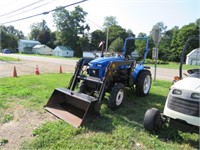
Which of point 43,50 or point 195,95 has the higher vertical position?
point 43,50

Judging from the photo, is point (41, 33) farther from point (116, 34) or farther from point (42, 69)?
point (42, 69)

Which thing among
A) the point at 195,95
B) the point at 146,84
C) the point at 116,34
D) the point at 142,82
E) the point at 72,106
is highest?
the point at 116,34

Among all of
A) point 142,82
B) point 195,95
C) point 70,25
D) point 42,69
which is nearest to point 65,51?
point 70,25

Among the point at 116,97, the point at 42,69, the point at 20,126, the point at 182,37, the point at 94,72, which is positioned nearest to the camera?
the point at 20,126

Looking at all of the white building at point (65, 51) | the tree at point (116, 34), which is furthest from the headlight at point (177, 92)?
the white building at point (65, 51)

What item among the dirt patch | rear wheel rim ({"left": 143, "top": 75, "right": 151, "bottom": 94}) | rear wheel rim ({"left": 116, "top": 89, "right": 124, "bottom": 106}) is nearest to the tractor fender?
rear wheel rim ({"left": 143, "top": 75, "right": 151, "bottom": 94})

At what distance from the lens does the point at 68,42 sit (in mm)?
56031

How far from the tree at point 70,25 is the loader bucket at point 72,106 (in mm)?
51235

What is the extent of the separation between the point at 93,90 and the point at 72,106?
731mm

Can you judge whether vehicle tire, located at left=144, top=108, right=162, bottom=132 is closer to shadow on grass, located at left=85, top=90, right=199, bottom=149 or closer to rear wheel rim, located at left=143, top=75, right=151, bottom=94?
shadow on grass, located at left=85, top=90, right=199, bottom=149

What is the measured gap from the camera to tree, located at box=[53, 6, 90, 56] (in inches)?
2173

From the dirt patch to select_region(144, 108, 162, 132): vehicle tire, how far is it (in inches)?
79.4

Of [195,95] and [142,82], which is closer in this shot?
[195,95]

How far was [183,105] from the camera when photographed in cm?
313
